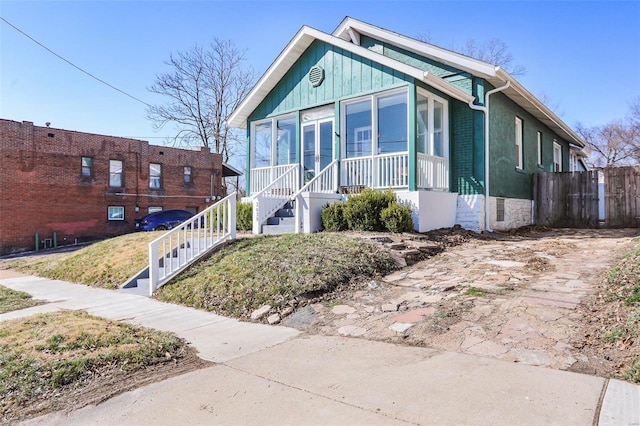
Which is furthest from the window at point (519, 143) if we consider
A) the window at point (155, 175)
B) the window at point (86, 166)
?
the window at point (86, 166)

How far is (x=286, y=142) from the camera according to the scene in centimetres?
1385

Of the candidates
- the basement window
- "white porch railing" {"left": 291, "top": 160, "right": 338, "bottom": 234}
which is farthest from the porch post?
the basement window

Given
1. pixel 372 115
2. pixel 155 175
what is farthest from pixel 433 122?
pixel 155 175

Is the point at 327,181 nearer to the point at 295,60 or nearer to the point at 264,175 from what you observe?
the point at 264,175

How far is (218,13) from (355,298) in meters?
10.3

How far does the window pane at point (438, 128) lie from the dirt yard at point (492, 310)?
4.51 meters

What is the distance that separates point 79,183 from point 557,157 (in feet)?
76.2

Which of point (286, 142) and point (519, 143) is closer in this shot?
point (286, 142)

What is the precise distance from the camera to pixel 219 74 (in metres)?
32.0

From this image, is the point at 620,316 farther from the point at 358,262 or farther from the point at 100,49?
the point at 100,49

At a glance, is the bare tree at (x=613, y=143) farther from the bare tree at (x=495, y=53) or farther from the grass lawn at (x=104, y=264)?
the grass lawn at (x=104, y=264)

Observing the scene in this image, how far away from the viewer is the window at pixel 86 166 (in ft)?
70.6

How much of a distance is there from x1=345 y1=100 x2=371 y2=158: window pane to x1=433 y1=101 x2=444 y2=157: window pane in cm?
180

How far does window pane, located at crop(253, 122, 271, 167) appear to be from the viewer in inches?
559
